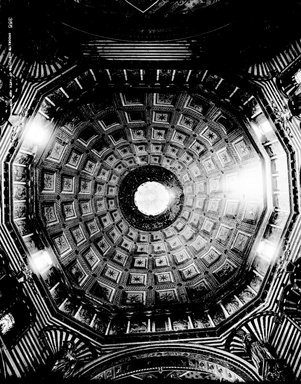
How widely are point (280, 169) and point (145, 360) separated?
13.6 metres

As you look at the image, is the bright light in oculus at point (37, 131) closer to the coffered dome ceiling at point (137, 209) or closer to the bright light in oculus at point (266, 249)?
the coffered dome ceiling at point (137, 209)

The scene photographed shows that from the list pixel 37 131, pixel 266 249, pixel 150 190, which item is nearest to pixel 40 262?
pixel 37 131

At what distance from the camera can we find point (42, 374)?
14.5 metres

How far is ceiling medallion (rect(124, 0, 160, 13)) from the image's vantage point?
13.8 m

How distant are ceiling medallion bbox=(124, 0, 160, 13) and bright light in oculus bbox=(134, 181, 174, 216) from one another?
1248 centimetres

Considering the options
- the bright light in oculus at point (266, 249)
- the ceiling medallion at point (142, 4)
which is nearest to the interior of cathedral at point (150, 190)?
the ceiling medallion at point (142, 4)

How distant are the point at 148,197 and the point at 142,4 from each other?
13723 millimetres

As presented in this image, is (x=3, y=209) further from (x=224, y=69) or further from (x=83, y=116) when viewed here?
(x=224, y=69)

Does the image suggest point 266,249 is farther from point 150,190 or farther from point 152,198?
point 150,190

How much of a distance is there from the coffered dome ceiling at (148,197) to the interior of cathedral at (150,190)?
0.37 ft

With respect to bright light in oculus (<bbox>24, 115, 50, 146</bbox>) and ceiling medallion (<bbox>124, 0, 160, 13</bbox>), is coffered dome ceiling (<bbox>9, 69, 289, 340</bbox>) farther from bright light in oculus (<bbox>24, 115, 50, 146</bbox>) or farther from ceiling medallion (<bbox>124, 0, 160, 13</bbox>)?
ceiling medallion (<bbox>124, 0, 160, 13</bbox>)

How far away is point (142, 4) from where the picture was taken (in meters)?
13.8

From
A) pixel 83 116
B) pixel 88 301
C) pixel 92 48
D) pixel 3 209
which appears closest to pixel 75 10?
pixel 92 48

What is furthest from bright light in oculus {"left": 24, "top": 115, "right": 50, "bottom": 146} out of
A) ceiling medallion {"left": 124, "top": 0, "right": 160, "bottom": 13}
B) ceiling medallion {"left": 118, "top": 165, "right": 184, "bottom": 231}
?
ceiling medallion {"left": 118, "top": 165, "right": 184, "bottom": 231}
